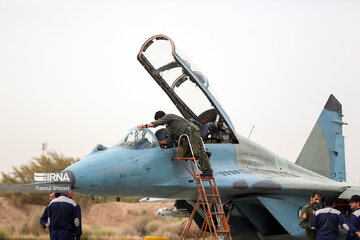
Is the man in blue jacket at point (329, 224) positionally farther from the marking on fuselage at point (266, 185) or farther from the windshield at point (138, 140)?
the windshield at point (138, 140)

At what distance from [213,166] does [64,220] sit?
3.66 m

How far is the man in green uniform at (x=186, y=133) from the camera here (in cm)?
834

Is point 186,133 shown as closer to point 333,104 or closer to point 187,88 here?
point 187,88

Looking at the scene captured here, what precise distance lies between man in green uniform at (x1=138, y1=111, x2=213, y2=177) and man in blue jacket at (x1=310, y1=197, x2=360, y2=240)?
7.06 ft

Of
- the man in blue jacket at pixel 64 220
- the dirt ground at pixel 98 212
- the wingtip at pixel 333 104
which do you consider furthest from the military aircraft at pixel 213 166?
the dirt ground at pixel 98 212

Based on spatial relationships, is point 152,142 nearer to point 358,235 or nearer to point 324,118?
point 358,235

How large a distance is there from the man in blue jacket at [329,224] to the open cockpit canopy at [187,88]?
329 cm

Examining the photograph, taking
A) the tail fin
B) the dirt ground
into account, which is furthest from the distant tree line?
the tail fin

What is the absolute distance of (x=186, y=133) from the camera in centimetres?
847

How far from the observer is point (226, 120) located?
384 inches

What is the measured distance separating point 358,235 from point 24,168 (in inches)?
778

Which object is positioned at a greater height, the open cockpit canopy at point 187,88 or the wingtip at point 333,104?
the open cockpit canopy at point 187,88

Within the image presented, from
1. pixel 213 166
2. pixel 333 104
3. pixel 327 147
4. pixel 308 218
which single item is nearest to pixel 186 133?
pixel 213 166

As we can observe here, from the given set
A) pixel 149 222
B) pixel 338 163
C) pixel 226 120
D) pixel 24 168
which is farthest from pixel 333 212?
pixel 24 168
